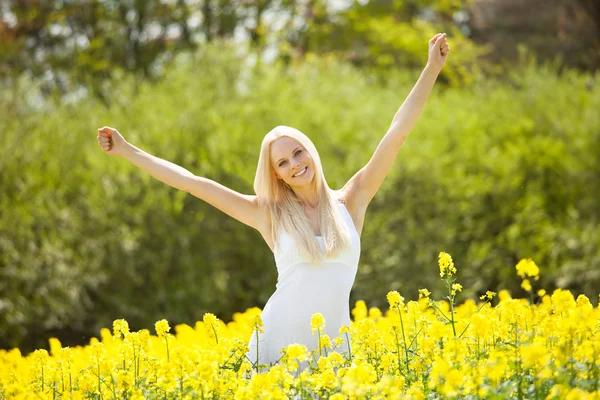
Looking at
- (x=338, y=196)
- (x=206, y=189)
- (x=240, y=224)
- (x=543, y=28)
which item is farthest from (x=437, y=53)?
(x=543, y=28)

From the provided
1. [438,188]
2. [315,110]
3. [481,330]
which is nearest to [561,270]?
[438,188]

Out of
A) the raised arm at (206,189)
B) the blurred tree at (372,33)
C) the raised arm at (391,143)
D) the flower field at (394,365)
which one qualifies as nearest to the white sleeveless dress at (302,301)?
the flower field at (394,365)

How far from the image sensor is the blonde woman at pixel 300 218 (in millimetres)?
3521

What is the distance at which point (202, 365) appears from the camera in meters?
2.61

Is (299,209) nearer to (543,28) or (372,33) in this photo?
(543,28)

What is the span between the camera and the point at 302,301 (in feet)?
11.5

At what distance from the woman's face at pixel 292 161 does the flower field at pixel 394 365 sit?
2.12 ft

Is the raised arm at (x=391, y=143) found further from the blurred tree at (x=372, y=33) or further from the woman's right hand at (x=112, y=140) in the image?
the blurred tree at (x=372, y=33)

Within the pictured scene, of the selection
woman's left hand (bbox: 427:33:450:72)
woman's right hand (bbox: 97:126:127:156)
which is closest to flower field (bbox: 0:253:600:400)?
woman's right hand (bbox: 97:126:127:156)

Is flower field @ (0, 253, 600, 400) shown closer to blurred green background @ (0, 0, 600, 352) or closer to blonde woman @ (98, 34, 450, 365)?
blonde woman @ (98, 34, 450, 365)

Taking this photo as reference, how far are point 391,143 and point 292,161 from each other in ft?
1.61

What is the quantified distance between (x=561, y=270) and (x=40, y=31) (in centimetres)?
1393

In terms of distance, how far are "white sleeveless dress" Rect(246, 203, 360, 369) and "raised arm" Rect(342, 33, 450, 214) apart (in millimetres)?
337

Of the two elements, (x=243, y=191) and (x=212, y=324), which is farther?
(x=243, y=191)
